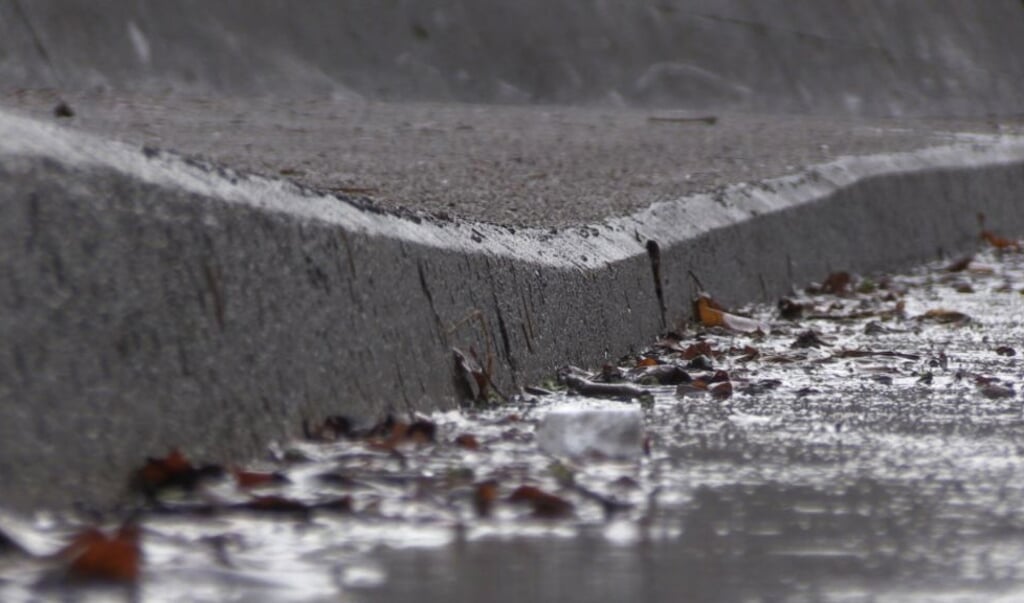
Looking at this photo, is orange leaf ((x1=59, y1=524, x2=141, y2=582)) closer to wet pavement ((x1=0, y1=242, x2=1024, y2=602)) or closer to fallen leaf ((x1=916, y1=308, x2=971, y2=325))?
wet pavement ((x1=0, y1=242, x2=1024, y2=602))

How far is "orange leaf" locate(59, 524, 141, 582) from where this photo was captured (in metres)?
1.45

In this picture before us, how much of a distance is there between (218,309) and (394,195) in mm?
2050

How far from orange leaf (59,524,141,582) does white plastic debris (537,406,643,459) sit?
27.3 inches

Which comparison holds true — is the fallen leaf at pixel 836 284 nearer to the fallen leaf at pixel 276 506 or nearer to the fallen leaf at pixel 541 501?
the fallen leaf at pixel 541 501

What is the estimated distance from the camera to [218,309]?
195 centimetres

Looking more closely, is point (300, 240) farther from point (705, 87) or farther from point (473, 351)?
point (705, 87)

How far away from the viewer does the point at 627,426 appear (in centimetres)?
212

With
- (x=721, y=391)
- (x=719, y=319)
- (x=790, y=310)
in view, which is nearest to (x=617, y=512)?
(x=721, y=391)

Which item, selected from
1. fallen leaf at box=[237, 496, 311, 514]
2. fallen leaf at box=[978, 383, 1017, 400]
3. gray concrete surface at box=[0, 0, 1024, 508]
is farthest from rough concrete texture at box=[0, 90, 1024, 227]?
fallen leaf at box=[237, 496, 311, 514]

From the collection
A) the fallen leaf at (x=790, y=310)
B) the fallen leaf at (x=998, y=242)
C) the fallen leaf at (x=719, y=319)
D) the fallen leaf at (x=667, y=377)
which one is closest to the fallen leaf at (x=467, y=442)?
the fallen leaf at (x=667, y=377)

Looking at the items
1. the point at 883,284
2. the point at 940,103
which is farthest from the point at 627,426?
the point at 940,103

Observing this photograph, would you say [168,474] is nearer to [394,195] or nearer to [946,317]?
[394,195]

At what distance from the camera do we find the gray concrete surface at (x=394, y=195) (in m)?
1.77

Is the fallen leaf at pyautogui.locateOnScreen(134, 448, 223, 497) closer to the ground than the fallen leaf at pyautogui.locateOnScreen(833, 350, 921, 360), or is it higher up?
closer to the ground
